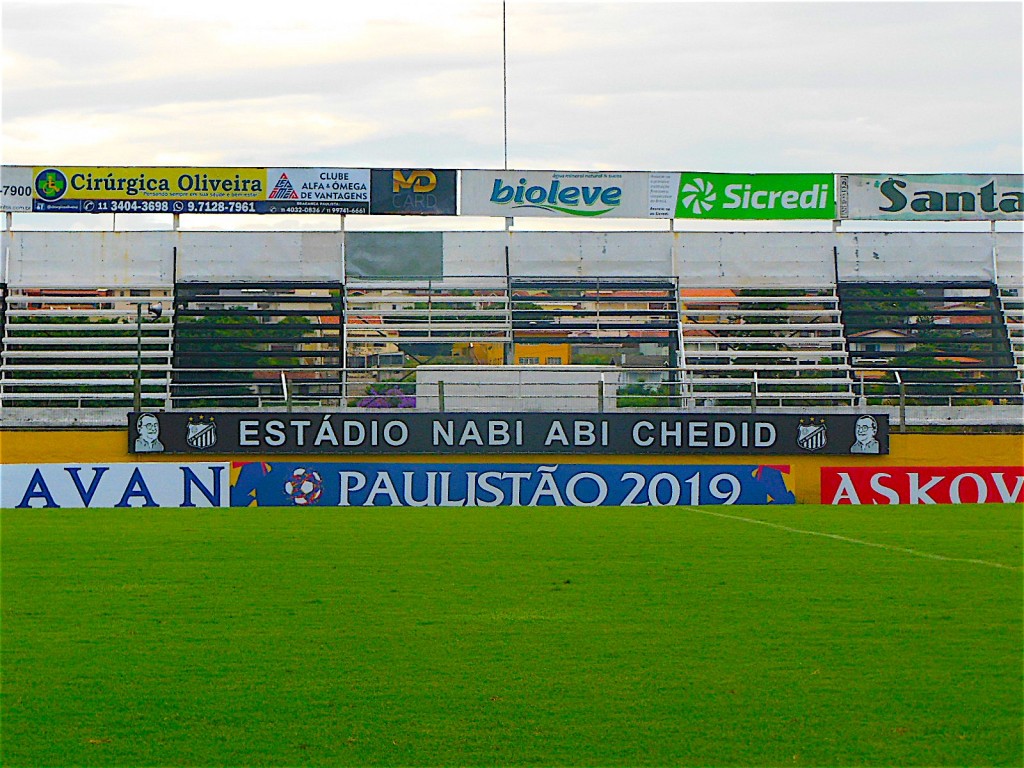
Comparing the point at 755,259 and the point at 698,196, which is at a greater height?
the point at 698,196

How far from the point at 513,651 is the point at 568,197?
26.2 meters

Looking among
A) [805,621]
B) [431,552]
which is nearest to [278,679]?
[805,621]

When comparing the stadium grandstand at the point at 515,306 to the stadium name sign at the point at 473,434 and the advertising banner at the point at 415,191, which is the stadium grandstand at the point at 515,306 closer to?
the advertising banner at the point at 415,191

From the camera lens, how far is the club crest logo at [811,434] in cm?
2397

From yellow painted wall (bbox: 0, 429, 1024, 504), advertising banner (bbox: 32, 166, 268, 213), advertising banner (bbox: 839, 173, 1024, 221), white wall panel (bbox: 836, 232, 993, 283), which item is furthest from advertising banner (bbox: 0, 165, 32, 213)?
advertising banner (bbox: 839, 173, 1024, 221)

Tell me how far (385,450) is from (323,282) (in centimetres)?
980

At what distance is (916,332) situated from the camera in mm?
32062

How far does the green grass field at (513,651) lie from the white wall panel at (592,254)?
62.7ft

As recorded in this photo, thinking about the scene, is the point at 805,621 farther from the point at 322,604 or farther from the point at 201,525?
the point at 201,525

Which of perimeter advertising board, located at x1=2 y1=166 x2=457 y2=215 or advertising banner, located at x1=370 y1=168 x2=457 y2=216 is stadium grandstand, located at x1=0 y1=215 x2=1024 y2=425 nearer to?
advertising banner, located at x1=370 y1=168 x2=457 y2=216

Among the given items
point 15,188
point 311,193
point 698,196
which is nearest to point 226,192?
point 311,193

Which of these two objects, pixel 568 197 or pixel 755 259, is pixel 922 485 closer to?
pixel 755 259

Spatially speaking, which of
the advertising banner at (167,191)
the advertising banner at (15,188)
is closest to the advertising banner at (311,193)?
the advertising banner at (167,191)

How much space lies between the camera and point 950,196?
3450cm
